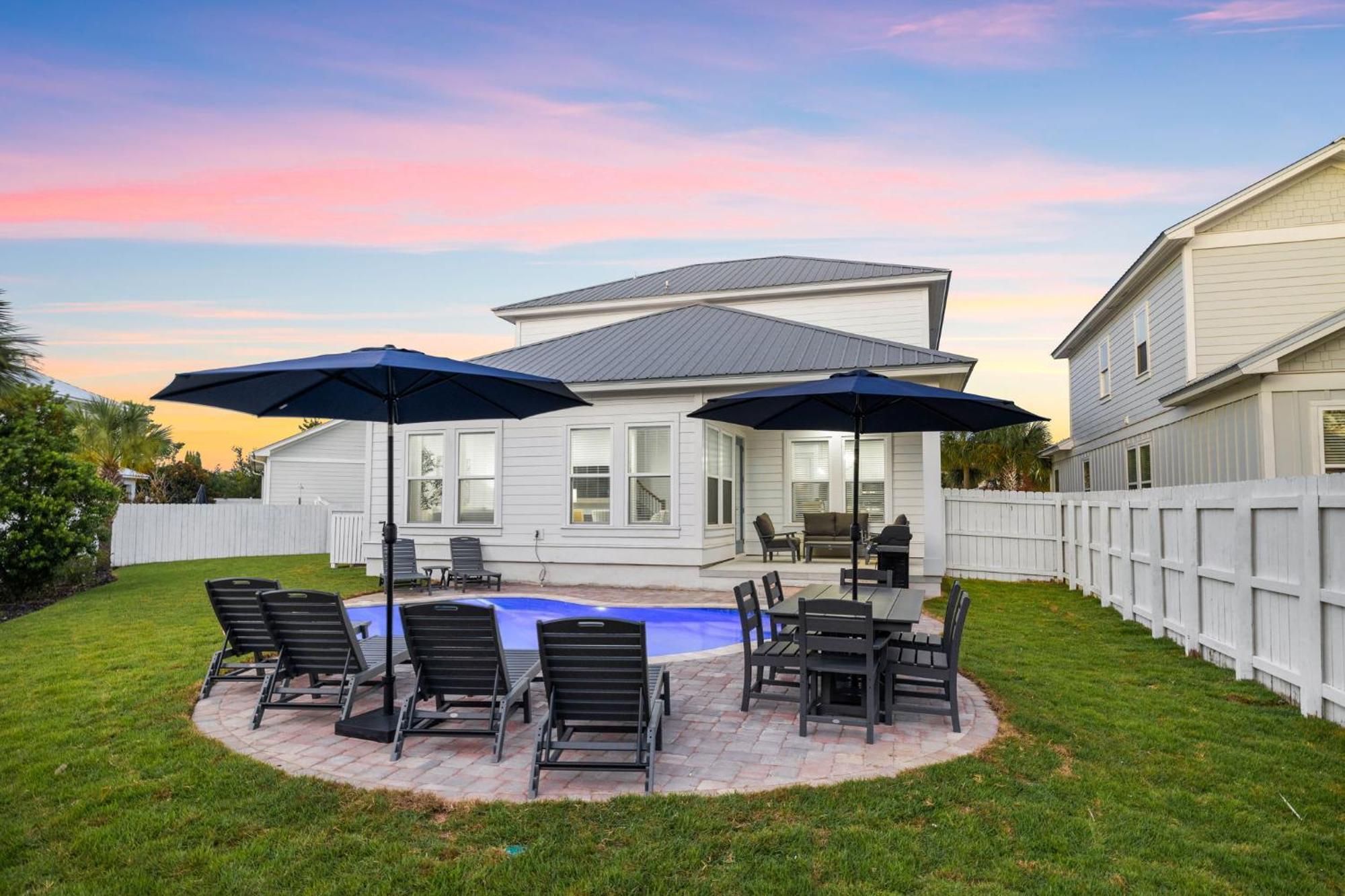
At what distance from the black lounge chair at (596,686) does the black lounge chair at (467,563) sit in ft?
30.4

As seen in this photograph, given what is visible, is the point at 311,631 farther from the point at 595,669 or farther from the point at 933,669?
the point at 933,669

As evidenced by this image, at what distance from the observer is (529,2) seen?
38.0 ft

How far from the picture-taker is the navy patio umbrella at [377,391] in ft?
16.6

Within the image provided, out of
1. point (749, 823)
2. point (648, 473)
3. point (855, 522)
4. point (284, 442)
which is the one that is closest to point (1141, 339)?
point (648, 473)

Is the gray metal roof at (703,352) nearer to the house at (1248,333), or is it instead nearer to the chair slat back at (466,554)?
the chair slat back at (466,554)

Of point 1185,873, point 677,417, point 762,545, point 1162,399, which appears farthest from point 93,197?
point 1162,399

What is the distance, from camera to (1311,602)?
5.39m

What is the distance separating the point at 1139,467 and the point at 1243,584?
41.5 feet

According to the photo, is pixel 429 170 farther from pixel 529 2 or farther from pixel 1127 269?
pixel 1127 269

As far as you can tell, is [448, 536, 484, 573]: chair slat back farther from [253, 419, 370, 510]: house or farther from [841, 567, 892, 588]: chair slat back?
[253, 419, 370, 510]: house

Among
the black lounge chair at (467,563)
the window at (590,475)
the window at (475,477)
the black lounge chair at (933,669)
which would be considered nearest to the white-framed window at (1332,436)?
the black lounge chair at (933,669)

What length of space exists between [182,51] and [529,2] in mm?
5167

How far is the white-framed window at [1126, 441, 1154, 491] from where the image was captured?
1700 cm

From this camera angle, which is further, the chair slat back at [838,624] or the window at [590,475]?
the window at [590,475]
